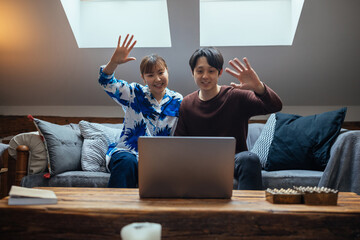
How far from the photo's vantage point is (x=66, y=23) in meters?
2.83

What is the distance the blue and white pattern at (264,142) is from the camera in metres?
2.43

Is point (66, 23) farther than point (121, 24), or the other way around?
point (121, 24)

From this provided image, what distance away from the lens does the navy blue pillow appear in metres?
2.32

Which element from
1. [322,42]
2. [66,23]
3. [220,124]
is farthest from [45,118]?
[322,42]

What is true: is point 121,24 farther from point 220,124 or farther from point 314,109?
point 314,109

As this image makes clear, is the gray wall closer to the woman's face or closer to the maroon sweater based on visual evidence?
the woman's face

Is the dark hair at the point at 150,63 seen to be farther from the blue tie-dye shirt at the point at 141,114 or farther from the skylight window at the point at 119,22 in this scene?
the skylight window at the point at 119,22

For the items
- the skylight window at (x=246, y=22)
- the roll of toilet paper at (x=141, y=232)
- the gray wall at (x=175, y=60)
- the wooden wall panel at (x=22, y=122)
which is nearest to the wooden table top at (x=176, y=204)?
the roll of toilet paper at (x=141, y=232)

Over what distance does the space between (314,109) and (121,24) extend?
2.01 meters

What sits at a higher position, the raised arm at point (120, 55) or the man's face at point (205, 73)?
the raised arm at point (120, 55)

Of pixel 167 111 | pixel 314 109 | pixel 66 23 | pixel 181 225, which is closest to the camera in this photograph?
pixel 181 225

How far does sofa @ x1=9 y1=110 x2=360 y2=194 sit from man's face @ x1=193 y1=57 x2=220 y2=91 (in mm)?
606

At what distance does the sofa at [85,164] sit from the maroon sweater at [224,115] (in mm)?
342

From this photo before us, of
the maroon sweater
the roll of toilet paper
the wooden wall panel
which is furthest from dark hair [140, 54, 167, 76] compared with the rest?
the wooden wall panel
